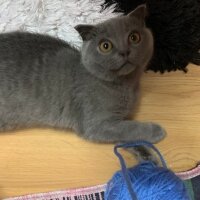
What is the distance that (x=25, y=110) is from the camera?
1179mm

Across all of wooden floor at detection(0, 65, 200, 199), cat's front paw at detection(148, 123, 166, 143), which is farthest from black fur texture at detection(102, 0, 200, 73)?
cat's front paw at detection(148, 123, 166, 143)

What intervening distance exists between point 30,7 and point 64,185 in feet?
1.93

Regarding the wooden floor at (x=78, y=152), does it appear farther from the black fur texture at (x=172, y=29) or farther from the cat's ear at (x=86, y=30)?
the cat's ear at (x=86, y=30)

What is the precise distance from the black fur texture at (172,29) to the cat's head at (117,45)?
182mm

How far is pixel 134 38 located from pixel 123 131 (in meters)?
0.27

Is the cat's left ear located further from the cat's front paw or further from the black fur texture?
the cat's front paw

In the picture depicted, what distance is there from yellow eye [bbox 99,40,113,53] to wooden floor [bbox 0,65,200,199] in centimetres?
28

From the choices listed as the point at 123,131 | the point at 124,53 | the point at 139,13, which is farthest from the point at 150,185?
the point at 139,13

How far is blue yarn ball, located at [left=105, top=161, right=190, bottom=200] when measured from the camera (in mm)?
965

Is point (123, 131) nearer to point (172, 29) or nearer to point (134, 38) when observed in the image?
point (134, 38)

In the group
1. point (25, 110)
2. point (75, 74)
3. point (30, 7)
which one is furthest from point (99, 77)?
point (30, 7)

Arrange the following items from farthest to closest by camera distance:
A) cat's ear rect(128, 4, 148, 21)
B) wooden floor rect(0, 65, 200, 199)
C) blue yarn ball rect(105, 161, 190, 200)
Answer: wooden floor rect(0, 65, 200, 199) → cat's ear rect(128, 4, 148, 21) → blue yarn ball rect(105, 161, 190, 200)

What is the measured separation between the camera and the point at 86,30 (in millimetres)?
1066

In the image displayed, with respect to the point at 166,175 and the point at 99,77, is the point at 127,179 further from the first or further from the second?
the point at 99,77
